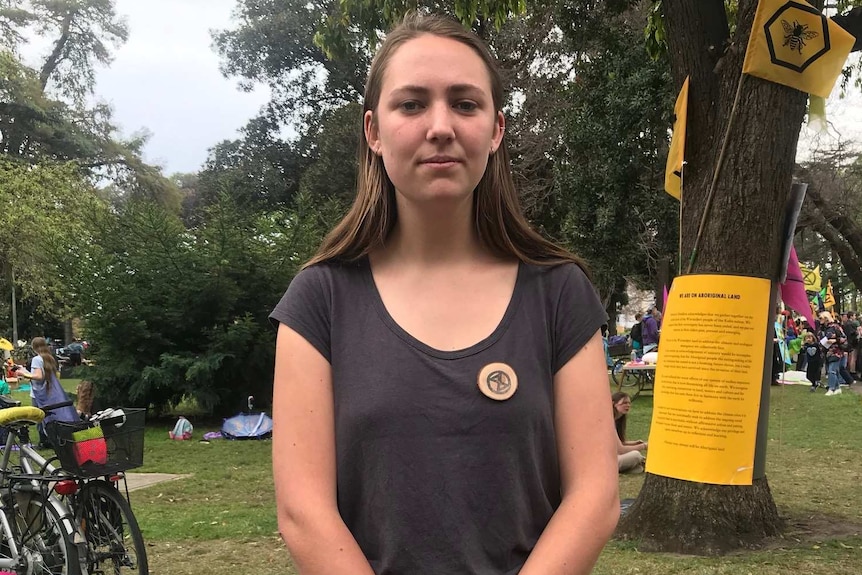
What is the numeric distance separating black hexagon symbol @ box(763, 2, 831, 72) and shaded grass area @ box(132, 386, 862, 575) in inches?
122

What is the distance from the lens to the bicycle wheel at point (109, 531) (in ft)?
15.4

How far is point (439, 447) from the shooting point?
1.30m

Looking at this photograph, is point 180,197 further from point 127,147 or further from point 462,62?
point 462,62

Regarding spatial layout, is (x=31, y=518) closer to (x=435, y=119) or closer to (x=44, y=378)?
(x=435, y=119)

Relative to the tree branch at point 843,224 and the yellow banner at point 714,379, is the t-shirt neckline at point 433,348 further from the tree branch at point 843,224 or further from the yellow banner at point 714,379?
the tree branch at point 843,224

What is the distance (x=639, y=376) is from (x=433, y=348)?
16495mm

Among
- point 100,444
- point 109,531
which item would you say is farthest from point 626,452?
point 100,444

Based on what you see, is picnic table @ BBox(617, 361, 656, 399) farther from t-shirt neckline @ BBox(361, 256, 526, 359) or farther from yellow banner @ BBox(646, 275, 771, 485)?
t-shirt neckline @ BBox(361, 256, 526, 359)

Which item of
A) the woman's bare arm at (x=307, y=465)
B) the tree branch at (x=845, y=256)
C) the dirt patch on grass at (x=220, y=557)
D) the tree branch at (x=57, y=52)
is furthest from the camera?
the tree branch at (x=57, y=52)

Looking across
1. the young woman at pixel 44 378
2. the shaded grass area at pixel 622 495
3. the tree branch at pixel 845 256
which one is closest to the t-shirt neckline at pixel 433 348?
the shaded grass area at pixel 622 495

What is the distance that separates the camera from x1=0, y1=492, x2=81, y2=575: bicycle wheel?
4.50 m

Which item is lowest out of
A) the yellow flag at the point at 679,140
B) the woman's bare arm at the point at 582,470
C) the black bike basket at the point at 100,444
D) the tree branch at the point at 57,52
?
the black bike basket at the point at 100,444

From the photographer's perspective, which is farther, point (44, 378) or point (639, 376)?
point (639, 376)

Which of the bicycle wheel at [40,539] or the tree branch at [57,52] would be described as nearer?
the bicycle wheel at [40,539]
